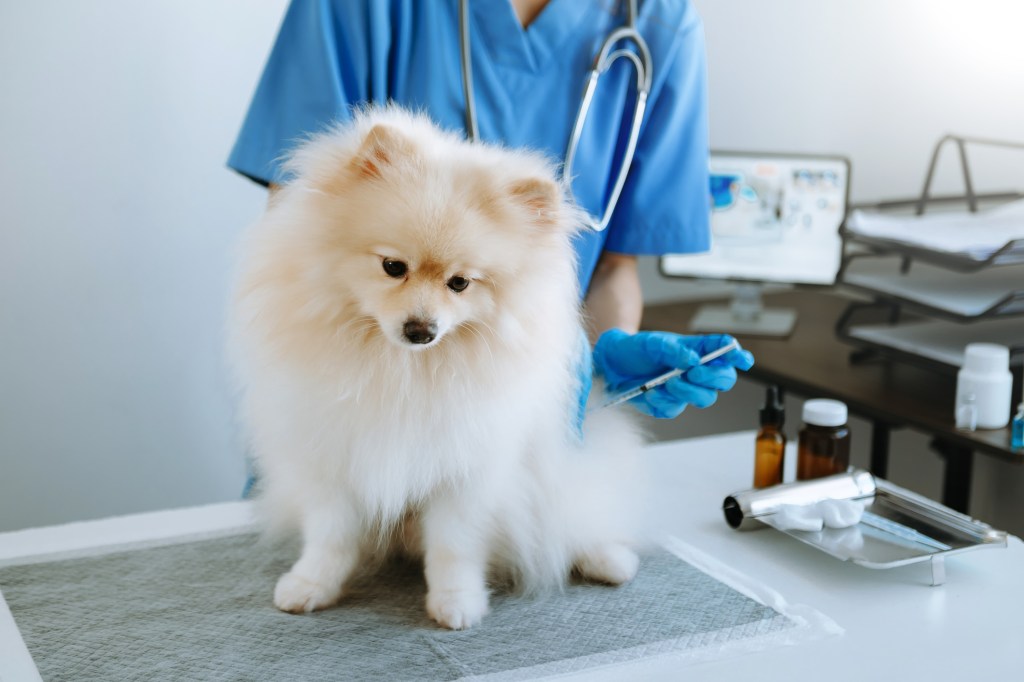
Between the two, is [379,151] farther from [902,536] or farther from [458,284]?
[902,536]

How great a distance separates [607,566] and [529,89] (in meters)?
0.66

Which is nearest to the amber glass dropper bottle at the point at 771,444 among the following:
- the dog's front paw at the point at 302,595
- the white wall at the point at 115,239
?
the dog's front paw at the point at 302,595

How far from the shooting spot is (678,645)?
1015 mm

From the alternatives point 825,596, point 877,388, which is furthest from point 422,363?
point 877,388

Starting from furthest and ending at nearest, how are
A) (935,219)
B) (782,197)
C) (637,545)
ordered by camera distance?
(782,197) < (935,219) < (637,545)

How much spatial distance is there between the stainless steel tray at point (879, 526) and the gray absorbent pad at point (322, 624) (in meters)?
0.13

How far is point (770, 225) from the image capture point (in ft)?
7.98

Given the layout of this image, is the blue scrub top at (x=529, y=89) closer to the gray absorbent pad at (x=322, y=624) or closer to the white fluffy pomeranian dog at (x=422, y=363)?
the white fluffy pomeranian dog at (x=422, y=363)

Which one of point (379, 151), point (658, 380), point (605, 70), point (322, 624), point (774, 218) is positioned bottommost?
point (322, 624)

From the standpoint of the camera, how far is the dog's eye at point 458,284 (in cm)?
94

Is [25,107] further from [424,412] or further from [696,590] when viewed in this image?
[696,590]

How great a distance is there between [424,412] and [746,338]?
1.49 m

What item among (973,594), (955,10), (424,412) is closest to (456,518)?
(424,412)

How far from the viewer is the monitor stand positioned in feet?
7.82
